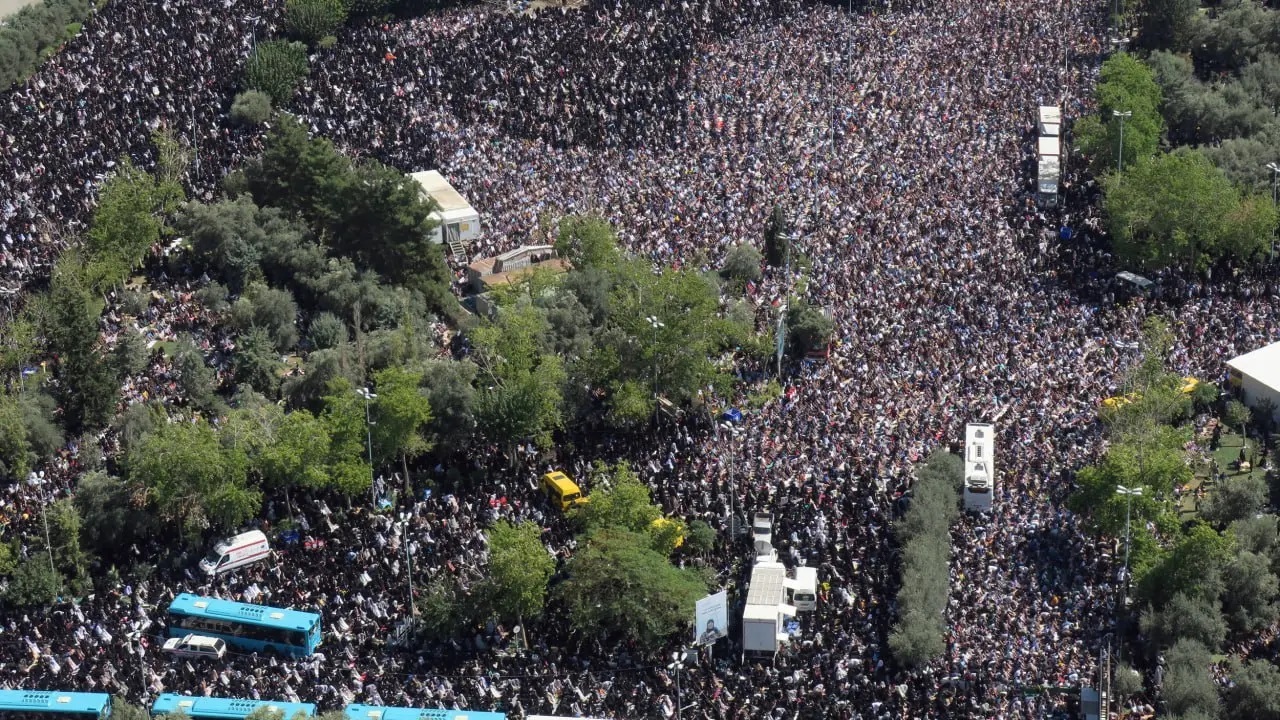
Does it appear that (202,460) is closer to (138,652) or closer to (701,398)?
(138,652)

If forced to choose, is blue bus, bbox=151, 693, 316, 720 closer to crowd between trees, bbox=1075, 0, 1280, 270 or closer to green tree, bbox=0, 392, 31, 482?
green tree, bbox=0, 392, 31, 482

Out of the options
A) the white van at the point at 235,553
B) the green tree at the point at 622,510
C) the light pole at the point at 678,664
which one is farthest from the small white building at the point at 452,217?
the light pole at the point at 678,664

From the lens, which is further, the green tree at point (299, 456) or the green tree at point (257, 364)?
the green tree at point (257, 364)

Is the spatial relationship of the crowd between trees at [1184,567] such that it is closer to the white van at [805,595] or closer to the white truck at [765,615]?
the white van at [805,595]

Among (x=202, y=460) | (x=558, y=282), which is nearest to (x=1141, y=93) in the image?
(x=558, y=282)

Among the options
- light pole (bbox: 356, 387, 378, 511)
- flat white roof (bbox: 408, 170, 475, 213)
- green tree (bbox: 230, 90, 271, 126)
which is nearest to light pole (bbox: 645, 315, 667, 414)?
light pole (bbox: 356, 387, 378, 511)

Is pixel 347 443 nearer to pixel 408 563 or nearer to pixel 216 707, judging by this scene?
pixel 408 563

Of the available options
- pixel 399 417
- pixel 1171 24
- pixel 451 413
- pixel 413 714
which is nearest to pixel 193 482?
pixel 399 417
